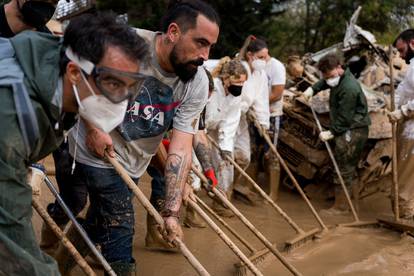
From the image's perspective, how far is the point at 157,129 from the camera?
3.26 metres

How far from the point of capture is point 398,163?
6.19m

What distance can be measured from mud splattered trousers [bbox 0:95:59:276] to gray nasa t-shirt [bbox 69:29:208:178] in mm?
1394

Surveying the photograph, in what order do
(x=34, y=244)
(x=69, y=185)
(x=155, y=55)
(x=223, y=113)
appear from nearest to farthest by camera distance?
(x=34, y=244), (x=155, y=55), (x=69, y=185), (x=223, y=113)

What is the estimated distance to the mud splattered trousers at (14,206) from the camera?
170cm

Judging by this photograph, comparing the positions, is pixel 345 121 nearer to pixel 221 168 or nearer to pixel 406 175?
pixel 406 175

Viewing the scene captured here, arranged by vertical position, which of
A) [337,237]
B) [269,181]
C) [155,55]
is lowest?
[269,181]

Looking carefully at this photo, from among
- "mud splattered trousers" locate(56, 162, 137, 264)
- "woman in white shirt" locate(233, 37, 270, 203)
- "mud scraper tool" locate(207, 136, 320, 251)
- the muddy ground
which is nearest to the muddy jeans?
the muddy ground

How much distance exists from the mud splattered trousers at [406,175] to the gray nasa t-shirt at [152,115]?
3483 mm

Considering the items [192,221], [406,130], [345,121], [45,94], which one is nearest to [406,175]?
[406,130]

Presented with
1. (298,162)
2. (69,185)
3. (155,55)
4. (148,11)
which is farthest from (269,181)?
(148,11)

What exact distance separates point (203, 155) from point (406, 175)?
9.05ft

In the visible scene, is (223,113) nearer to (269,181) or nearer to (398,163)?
(269,181)

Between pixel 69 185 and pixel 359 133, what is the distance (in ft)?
12.4

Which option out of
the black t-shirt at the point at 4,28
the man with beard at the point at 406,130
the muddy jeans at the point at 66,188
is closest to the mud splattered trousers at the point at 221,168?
the man with beard at the point at 406,130
